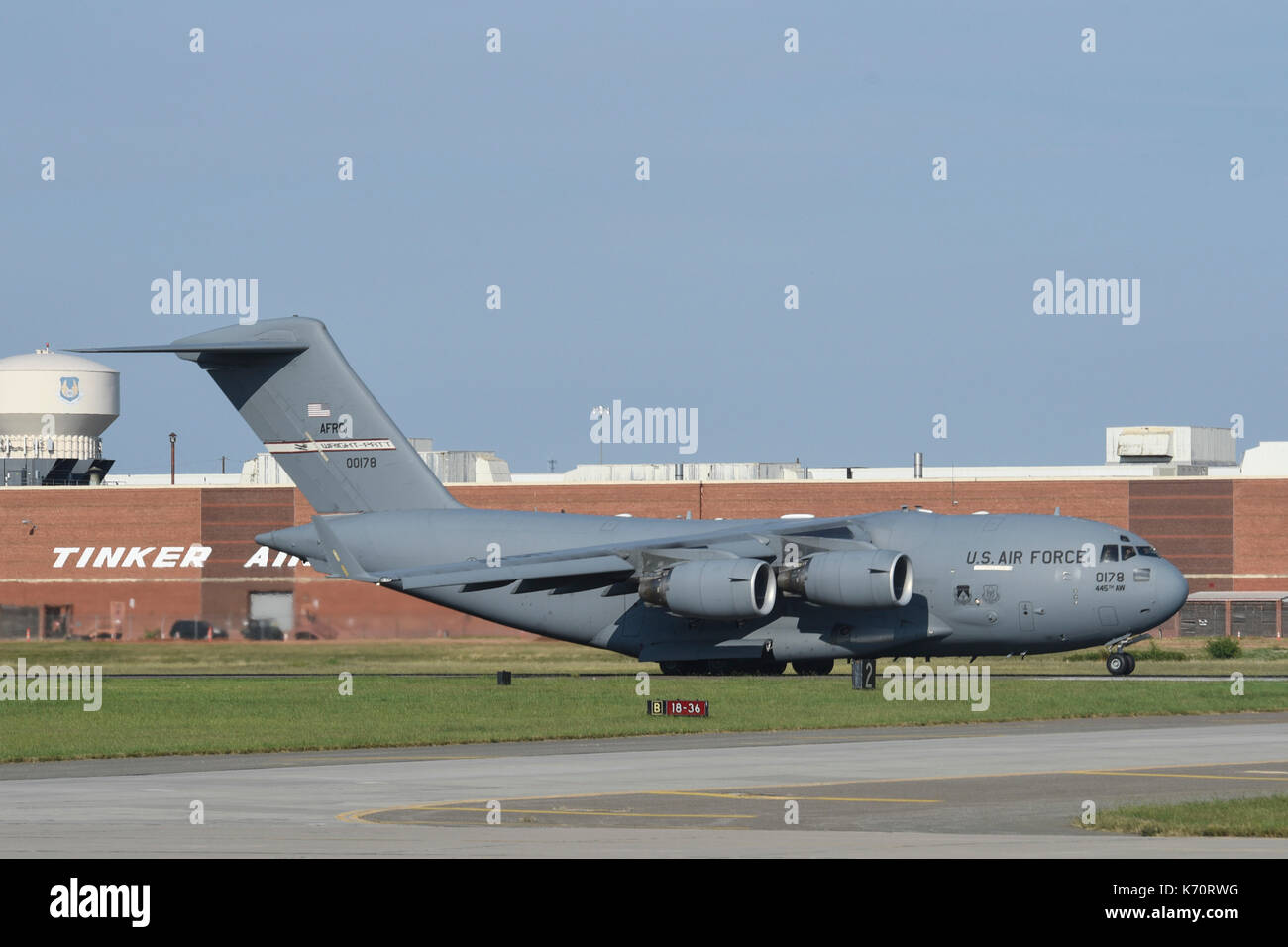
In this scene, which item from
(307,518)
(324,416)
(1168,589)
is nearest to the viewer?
(1168,589)

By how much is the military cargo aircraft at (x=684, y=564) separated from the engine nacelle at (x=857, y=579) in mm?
45

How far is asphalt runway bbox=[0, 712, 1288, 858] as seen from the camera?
55.8ft

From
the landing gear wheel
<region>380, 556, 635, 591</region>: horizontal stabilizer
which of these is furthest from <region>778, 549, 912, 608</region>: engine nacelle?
<region>380, 556, 635, 591</region>: horizontal stabilizer

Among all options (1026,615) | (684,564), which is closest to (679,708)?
(684,564)

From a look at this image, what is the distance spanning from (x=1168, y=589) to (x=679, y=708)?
15853 millimetres

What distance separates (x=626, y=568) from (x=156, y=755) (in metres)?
18.9

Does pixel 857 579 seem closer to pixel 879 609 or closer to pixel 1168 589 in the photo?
pixel 879 609

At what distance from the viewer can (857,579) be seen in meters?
44.4

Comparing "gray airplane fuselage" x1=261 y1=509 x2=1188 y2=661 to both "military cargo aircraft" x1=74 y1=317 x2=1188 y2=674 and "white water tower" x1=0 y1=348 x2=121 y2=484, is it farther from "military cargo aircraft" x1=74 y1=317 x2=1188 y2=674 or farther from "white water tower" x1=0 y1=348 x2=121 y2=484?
"white water tower" x1=0 y1=348 x2=121 y2=484

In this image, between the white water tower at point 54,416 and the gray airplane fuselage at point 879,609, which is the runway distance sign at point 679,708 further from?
the white water tower at point 54,416

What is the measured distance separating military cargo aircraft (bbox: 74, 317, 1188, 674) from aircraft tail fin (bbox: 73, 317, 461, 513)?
0.05 metres
